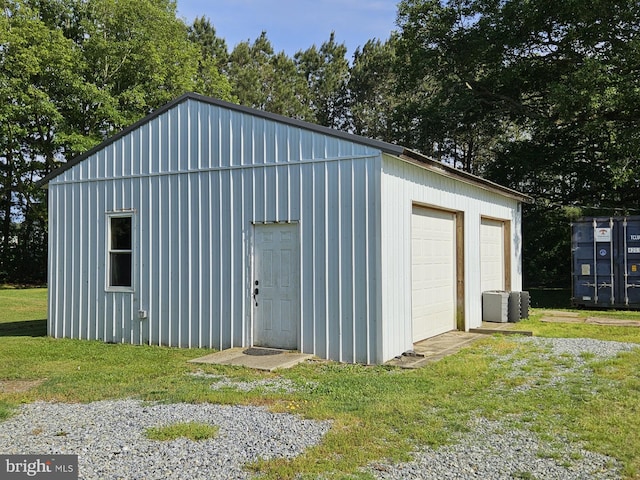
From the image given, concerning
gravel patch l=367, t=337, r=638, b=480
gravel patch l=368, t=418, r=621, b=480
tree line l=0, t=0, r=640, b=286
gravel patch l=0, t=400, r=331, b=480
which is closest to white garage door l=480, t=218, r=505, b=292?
tree line l=0, t=0, r=640, b=286

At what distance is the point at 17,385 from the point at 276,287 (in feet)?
11.4

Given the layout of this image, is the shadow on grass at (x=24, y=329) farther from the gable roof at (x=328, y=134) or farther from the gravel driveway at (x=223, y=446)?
the gravel driveway at (x=223, y=446)

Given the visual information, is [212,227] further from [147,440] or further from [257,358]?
[147,440]

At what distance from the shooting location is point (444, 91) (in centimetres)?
2034

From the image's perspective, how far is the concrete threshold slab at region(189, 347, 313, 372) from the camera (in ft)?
23.2

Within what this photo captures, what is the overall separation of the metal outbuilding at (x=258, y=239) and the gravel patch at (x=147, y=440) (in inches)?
107

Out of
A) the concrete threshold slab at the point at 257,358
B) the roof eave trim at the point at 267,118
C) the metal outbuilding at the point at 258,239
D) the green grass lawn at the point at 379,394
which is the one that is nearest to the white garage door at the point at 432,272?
the metal outbuilding at the point at 258,239

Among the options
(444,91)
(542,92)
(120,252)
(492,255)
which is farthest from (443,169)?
(542,92)

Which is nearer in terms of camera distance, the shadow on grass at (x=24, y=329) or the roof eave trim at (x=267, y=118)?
the roof eave trim at (x=267, y=118)

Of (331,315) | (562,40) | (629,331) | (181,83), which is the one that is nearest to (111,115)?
(181,83)

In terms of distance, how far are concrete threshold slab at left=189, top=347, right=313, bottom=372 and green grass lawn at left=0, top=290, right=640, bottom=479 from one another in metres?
0.20

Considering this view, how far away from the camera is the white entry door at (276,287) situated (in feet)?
26.1

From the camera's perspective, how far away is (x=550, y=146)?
19891mm

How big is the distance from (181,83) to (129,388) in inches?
838
